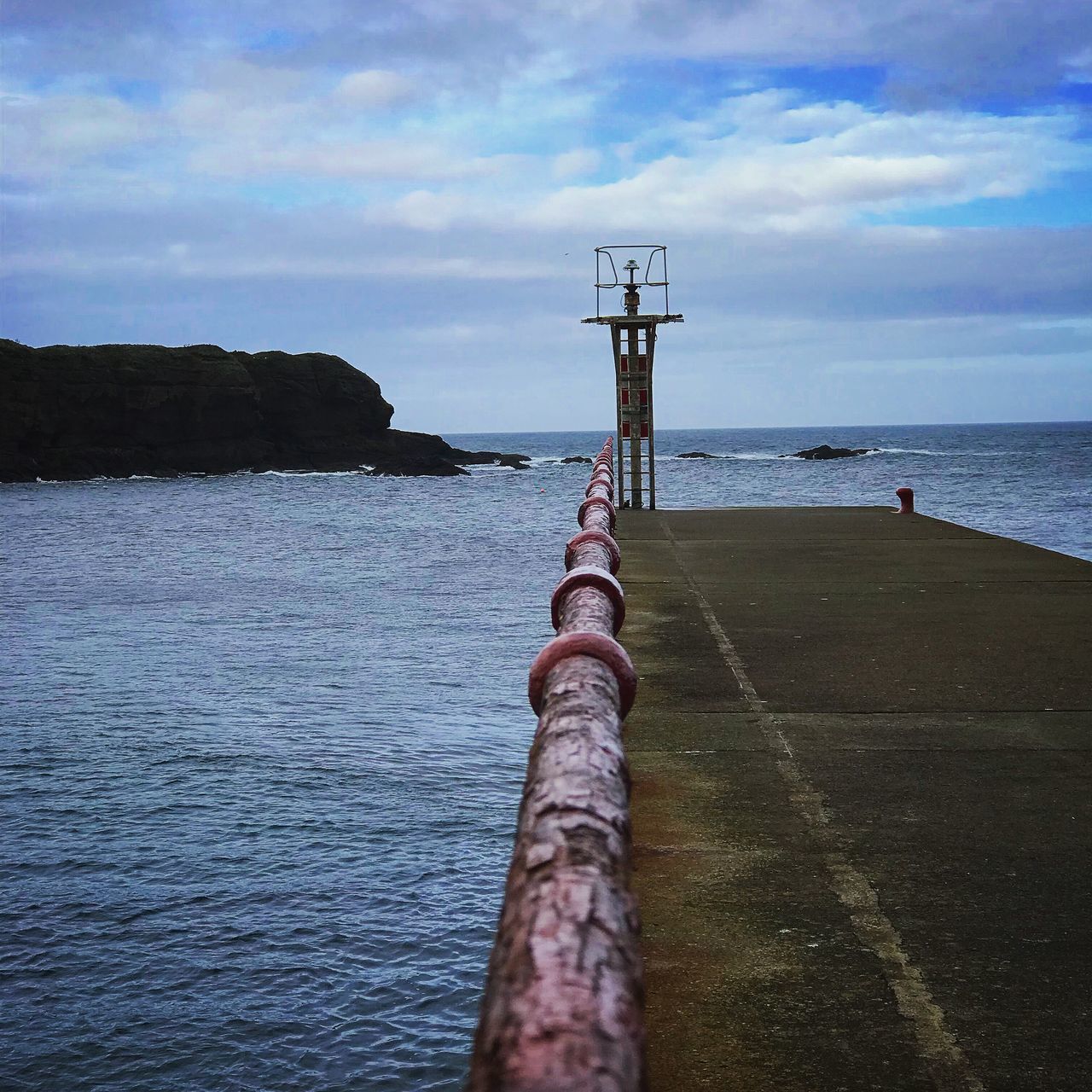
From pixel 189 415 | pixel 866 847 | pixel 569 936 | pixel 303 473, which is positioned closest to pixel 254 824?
pixel 866 847

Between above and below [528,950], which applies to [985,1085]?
below

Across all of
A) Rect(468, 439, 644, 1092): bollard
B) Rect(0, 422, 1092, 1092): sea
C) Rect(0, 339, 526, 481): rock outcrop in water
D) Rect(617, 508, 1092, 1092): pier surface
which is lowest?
Rect(0, 422, 1092, 1092): sea

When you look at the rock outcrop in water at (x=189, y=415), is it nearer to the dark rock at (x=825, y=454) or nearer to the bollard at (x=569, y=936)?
the dark rock at (x=825, y=454)

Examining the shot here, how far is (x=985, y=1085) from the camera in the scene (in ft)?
7.88

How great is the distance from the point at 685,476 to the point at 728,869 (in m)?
73.2

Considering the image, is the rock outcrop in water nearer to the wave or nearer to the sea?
the wave

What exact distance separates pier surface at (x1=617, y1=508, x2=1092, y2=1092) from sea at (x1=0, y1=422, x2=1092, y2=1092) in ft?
6.17

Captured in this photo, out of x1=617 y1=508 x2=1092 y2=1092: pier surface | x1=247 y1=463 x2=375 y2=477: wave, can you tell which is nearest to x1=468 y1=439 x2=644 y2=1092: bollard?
x1=617 y1=508 x2=1092 y2=1092: pier surface

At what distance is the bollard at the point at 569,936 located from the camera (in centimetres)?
132

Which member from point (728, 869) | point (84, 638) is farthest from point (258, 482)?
point (728, 869)

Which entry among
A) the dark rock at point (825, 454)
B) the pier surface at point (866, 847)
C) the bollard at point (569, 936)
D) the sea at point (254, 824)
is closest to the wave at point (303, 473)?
the dark rock at point (825, 454)

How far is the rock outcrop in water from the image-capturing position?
73.2 metres

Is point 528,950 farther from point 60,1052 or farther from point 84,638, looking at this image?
point 84,638

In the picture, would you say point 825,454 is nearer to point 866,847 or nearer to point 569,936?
point 866,847
